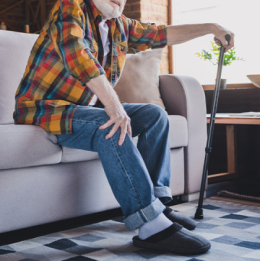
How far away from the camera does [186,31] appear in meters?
1.65

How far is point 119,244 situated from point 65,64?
0.64 metres

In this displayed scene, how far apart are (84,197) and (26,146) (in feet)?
1.13

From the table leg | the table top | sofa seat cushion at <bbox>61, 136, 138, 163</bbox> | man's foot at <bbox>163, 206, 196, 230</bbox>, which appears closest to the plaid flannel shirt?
sofa seat cushion at <bbox>61, 136, 138, 163</bbox>

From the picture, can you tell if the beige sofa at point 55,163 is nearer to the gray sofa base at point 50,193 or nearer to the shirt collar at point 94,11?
the gray sofa base at point 50,193

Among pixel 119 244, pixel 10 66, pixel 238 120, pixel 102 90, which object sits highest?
pixel 10 66

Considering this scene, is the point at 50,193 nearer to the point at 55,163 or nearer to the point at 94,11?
the point at 55,163

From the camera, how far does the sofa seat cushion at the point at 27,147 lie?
4.10 feet

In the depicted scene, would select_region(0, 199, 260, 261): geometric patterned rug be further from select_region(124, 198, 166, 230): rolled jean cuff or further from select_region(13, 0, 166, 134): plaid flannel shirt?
select_region(13, 0, 166, 134): plaid flannel shirt

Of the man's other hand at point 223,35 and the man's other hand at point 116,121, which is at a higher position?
the man's other hand at point 223,35

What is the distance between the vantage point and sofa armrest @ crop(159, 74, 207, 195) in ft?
6.31

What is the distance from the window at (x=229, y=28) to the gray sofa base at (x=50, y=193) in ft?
6.26

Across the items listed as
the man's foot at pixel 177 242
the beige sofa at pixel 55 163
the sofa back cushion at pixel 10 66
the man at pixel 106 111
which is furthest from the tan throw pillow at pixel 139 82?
the man's foot at pixel 177 242

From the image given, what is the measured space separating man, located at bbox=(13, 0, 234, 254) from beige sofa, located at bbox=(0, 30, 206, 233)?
0.11 m

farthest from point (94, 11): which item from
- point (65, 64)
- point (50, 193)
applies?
point (50, 193)
